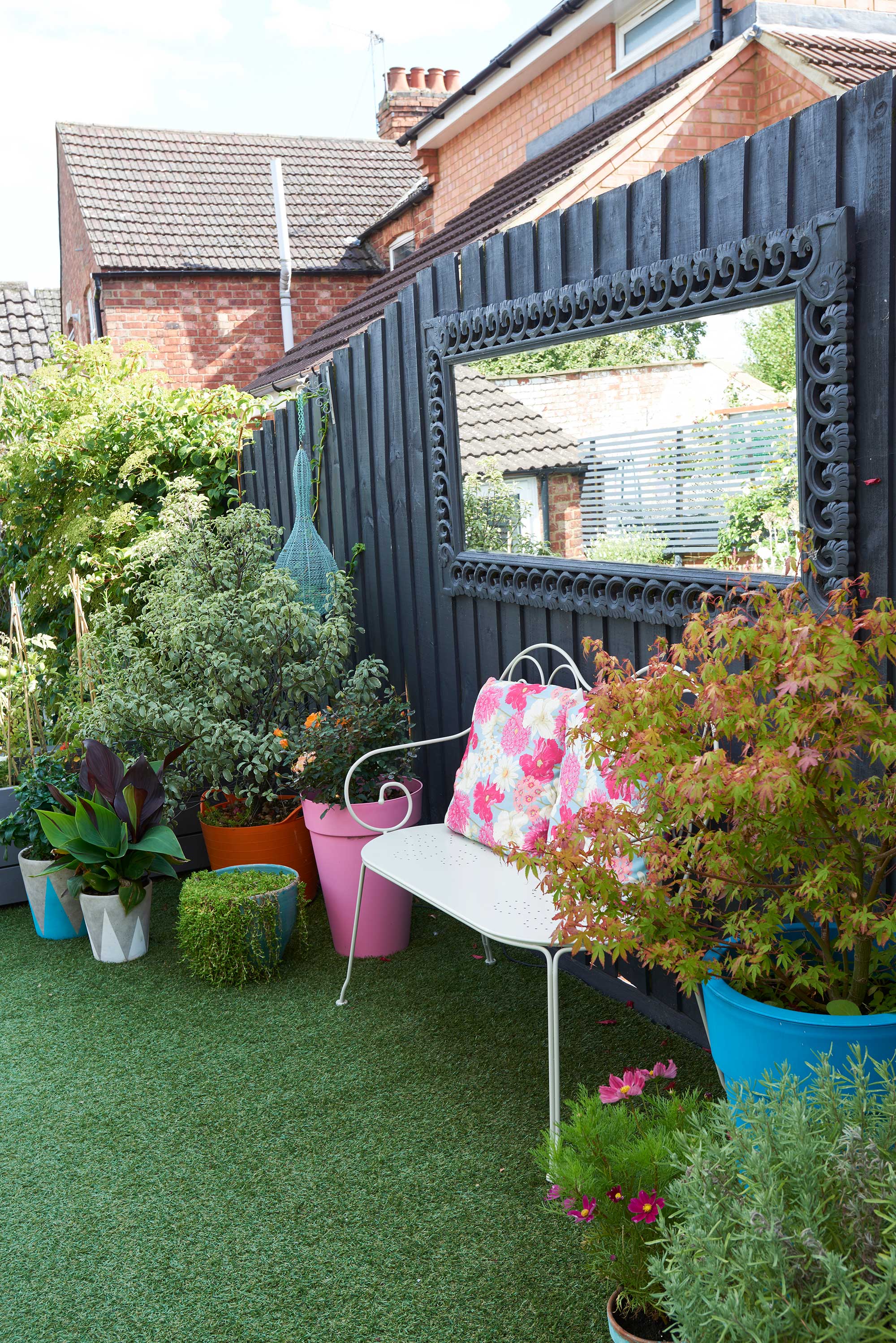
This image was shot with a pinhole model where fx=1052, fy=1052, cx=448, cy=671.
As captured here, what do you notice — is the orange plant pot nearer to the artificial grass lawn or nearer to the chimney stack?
the artificial grass lawn

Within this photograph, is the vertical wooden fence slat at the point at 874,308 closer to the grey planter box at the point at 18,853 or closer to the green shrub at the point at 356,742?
the green shrub at the point at 356,742

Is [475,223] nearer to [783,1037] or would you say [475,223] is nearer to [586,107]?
[586,107]

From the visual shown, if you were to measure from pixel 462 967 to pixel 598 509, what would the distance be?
180 cm

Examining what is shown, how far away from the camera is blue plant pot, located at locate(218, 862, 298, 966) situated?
13.1ft

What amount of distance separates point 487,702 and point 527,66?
7.88 meters

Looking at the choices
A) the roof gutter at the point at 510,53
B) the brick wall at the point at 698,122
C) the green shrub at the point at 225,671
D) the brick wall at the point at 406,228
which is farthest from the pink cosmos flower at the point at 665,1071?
the brick wall at the point at 406,228

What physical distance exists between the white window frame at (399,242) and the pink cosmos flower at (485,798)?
10927mm

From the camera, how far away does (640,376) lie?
3266mm

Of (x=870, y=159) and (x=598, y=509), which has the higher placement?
(x=870, y=159)

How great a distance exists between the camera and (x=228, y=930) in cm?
392

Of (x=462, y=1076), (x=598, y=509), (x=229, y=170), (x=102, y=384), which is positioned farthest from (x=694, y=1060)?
(x=229, y=170)

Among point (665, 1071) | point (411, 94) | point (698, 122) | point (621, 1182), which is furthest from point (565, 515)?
point (411, 94)

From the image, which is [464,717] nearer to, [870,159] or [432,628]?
[432,628]

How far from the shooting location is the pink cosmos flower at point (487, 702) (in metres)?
3.86
